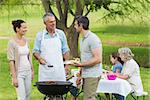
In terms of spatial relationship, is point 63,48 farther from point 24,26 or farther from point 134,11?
point 134,11

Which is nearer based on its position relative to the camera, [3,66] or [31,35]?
[3,66]

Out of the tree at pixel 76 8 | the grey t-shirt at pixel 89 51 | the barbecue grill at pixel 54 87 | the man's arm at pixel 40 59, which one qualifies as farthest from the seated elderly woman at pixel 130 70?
the tree at pixel 76 8

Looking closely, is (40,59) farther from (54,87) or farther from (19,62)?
(54,87)

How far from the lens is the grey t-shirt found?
233 inches

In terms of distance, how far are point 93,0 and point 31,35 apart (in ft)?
49.9

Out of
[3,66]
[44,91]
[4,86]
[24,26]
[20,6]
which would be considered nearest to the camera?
[44,91]

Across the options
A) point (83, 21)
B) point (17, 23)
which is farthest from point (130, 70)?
point (17, 23)

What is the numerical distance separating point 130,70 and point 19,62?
6.68 ft

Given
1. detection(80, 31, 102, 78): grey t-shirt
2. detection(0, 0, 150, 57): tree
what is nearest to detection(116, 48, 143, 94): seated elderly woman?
detection(80, 31, 102, 78): grey t-shirt

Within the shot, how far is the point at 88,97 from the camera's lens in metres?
6.04

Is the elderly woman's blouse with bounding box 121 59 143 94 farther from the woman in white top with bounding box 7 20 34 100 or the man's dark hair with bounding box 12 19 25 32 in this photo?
the man's dark hair with bounding box 12 19 25 32

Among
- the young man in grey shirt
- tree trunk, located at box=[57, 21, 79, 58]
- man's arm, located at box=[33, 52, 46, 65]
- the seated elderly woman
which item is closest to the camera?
the young man in grey shirt

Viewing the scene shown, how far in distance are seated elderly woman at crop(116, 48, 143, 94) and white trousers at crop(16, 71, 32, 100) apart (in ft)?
5.93

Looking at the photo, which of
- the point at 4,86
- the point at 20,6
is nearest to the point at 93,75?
the point at 4,86
